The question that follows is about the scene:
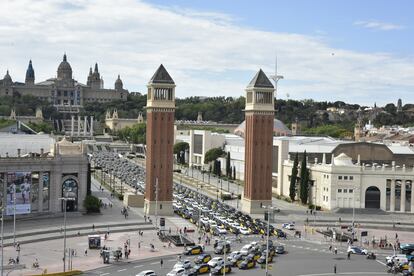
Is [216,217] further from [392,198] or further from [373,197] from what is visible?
[392,198]

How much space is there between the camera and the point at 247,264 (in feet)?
168

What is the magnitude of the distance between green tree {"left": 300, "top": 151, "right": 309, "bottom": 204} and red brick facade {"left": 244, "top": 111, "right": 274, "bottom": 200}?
6.53m

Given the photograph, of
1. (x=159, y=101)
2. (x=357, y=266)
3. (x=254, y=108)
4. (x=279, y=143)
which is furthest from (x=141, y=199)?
(x=357, y=266)

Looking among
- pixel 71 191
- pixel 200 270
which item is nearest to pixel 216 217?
pixel 71 191

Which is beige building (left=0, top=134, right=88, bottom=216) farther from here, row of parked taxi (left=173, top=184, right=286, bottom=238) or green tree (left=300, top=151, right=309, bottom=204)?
green tree (left=300, top=151, right=309, bottom=204)

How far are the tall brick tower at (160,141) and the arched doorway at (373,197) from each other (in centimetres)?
2700

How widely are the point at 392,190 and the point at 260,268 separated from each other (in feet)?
132

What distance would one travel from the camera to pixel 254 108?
83500 millimetres

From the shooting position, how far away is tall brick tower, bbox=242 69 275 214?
82875 millimetres

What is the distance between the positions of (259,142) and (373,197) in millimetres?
17332

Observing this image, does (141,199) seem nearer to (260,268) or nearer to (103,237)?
(103,237)

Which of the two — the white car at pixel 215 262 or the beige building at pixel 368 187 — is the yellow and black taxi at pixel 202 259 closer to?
the white car at pixel 215 262

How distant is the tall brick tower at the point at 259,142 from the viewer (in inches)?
3263

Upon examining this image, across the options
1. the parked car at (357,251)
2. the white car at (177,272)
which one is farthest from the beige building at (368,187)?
the white car at (177,272)
